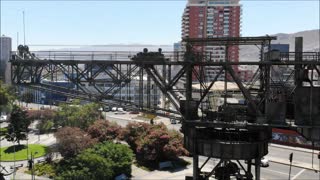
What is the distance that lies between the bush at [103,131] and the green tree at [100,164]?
23.0 ft

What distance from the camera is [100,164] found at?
127 feet

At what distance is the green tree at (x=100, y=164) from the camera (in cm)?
3756

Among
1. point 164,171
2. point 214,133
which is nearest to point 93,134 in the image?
point 164,171

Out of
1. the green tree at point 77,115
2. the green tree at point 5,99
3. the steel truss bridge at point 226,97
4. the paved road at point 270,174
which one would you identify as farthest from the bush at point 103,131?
the green tree at point 5,99

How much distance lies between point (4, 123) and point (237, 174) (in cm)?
7267

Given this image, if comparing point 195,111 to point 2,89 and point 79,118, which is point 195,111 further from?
point 2,89

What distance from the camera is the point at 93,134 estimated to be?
52906mm

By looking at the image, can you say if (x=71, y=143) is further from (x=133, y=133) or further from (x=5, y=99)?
(x=5, y=99)

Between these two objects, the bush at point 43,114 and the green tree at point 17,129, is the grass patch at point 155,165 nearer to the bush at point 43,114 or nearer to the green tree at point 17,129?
the green tree at point 17,129

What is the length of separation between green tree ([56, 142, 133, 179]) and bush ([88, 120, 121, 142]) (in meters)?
7.02

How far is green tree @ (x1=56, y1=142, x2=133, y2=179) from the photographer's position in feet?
123

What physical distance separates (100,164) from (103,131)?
14576mm

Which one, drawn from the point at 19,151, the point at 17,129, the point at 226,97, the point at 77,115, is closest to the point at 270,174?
the point at 226,97

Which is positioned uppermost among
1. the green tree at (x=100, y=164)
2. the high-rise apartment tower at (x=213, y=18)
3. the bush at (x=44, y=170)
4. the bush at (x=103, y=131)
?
the high-rise apartment tower at (x=213, y=18)
